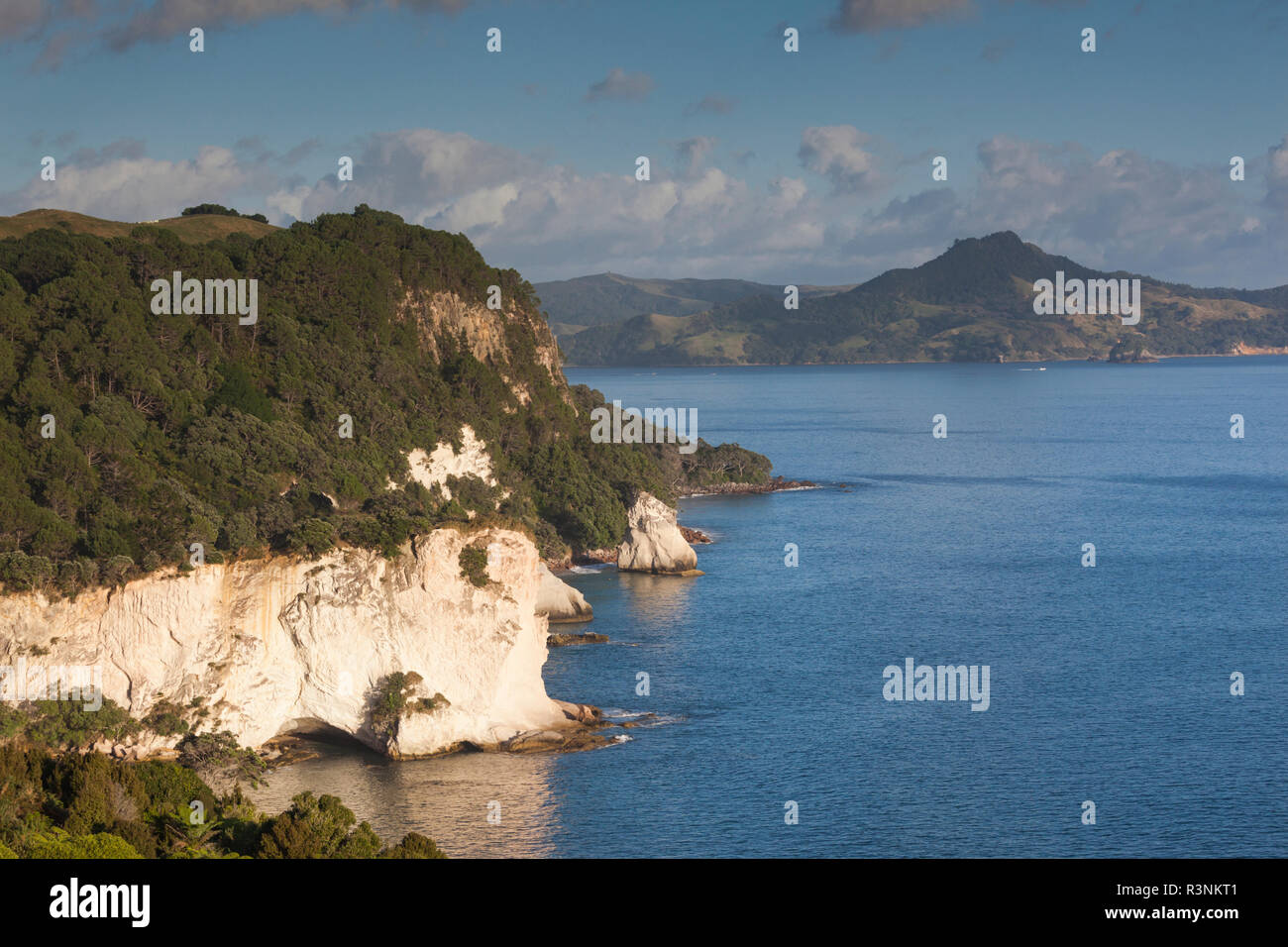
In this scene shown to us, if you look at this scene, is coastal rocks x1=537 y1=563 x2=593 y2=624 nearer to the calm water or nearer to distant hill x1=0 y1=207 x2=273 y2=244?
the calm water

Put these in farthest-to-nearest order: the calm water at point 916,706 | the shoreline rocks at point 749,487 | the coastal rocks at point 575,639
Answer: the shoreline rocks at point 749,487
the coastal rocks at point 575,639
the calm water at point 916,706

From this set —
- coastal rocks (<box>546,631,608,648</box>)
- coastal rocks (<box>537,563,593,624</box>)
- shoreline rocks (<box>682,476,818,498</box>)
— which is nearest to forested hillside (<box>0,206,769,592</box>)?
coastal rocks (<box>537,563,593,624</box>)

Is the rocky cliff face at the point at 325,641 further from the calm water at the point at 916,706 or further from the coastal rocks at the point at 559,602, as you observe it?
the coastal rocks at the point at 559,602

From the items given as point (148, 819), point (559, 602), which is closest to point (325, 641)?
point (148, 819)

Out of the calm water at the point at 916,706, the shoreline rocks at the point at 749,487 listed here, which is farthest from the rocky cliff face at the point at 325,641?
the shoreline rocks at the point at 749,487

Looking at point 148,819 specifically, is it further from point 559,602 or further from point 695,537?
point 695,537
